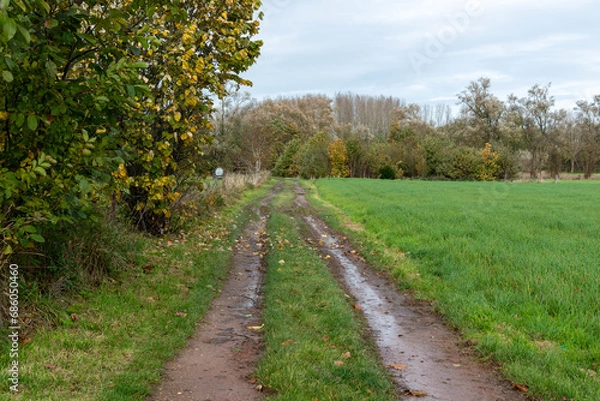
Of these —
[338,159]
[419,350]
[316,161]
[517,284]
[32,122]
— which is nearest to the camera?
[32,122]

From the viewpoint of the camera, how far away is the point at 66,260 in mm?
6285

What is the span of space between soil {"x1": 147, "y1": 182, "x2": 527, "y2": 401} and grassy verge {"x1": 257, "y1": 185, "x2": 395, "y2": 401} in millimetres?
214

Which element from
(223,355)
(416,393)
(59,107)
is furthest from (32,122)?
(416,393)

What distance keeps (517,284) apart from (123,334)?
6359mm

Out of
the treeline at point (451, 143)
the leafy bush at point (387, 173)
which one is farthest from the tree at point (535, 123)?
the leafy bush at point (387, 173)

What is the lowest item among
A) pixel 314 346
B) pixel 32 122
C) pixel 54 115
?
pixel 314 346

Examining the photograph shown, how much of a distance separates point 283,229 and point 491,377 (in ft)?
34.6

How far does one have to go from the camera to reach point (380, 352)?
5.58 metres

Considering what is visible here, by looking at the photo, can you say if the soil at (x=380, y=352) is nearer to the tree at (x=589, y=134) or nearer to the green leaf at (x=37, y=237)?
the green leaf at (x=37, y=237)

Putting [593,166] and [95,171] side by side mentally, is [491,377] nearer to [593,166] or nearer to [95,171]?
[95,171]

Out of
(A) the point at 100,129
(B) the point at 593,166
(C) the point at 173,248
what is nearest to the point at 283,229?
(C) the point at 173,248

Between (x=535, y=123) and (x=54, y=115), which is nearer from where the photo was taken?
(x=54, y=115)

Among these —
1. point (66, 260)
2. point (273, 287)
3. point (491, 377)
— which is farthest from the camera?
point (273, 287)

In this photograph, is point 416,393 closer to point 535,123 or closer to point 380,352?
point 380,352
